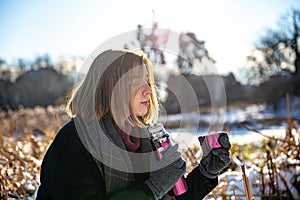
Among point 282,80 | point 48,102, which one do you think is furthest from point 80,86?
point 48,102

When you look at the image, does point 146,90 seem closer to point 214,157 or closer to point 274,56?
point 214,157

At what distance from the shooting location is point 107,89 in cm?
149

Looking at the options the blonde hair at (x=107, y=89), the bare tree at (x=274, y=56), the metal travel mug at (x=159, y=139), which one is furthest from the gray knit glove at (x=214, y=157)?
the bare tree at (x=274, y=56)

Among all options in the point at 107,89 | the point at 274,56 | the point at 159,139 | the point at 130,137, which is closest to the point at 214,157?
the point at 159,139

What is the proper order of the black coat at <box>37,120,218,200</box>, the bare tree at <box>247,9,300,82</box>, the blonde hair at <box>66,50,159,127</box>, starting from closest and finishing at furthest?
the black coat at <box>37,120,218,200</box> < the blonde hair at <box>66,50,159,127</box> < the bare tree at <box>247,9,300,82</box>

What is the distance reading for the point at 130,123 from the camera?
5.08 ft

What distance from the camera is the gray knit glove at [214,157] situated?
5.11 ft

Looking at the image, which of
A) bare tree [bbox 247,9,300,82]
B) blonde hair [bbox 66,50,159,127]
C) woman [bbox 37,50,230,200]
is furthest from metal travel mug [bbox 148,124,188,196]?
bare tree [bbox 247,9,300,82]

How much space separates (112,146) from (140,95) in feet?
0.88

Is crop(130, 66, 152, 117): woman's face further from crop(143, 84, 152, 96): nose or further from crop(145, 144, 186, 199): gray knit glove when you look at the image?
crop(145, 144, 186, 199): gray knit glove

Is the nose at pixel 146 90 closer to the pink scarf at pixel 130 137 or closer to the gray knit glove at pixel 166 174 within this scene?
the pink scarf at pixel 130 137

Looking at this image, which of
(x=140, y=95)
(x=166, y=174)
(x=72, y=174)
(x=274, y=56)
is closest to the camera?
(x=72, y=174)

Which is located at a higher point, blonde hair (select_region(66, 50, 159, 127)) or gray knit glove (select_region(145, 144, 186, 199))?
blonde hair (select_region(66, 50, 159, 127))

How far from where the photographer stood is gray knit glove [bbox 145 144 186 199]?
1420 mm
